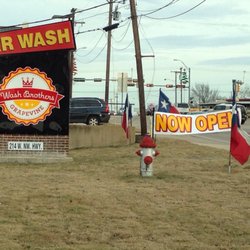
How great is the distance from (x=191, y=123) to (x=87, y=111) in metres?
18.8

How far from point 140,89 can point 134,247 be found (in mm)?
17069

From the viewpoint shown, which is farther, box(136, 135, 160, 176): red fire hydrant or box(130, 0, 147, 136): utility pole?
box(130, 0, 147, 136): utility pole

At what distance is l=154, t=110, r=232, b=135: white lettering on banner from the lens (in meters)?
13.1

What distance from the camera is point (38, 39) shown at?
48.9 feet

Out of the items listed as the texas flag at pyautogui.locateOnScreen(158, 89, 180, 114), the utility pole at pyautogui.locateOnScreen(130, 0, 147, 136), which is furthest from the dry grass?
the utility pole at pyautogui.locateOnScreen(130, 0, 147, 136)

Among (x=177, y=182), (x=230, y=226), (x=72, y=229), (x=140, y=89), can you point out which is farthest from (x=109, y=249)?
(x=140, y=89)

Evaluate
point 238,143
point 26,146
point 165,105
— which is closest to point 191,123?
point 238,143

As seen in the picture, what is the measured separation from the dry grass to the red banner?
3451 millimetres

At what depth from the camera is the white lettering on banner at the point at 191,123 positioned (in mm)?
13125

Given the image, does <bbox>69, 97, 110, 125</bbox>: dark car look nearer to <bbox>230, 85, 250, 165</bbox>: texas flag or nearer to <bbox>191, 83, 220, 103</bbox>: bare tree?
<bbox>230, 85, 250, 165</bbox>: texas flag

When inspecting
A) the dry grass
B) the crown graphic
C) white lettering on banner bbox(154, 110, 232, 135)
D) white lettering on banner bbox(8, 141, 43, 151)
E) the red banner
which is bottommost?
the dry grass

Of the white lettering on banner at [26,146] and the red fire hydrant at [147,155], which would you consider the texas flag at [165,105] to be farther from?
the red fire hydrant at [147,155]

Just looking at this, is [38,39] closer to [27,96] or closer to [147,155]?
[27,96]

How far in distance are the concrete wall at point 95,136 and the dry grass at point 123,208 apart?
23.1ft
